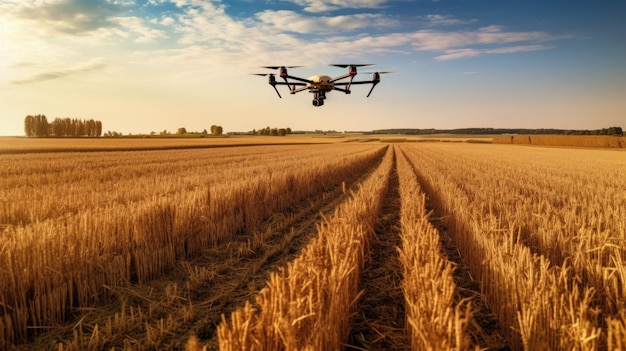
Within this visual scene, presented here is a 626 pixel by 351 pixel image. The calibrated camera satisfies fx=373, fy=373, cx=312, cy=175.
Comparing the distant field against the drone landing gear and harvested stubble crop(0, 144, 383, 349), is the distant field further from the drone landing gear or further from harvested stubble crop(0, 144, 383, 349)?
harvested stubble crop(0, 144, 383, 349)

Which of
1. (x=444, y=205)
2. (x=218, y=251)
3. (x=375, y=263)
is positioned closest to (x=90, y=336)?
(x=218, y=251)

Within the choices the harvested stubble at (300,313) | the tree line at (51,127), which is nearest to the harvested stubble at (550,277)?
the harvested stubble at (300,313)

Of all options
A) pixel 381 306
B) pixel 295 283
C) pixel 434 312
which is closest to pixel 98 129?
pixel 381 306

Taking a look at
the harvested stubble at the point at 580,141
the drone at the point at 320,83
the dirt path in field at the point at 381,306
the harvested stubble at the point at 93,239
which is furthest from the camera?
the harvested stubble at the point at 580,141

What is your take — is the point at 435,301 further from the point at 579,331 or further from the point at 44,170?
the point at 44,170

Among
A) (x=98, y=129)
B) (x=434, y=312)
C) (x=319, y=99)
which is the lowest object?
(x=434, y=312)

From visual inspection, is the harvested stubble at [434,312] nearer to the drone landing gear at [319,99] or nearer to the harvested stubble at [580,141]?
the drone landing gear at [319,99]

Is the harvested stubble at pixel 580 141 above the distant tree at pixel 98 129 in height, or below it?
below

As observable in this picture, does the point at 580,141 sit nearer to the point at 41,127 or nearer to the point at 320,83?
the point at 320,83
